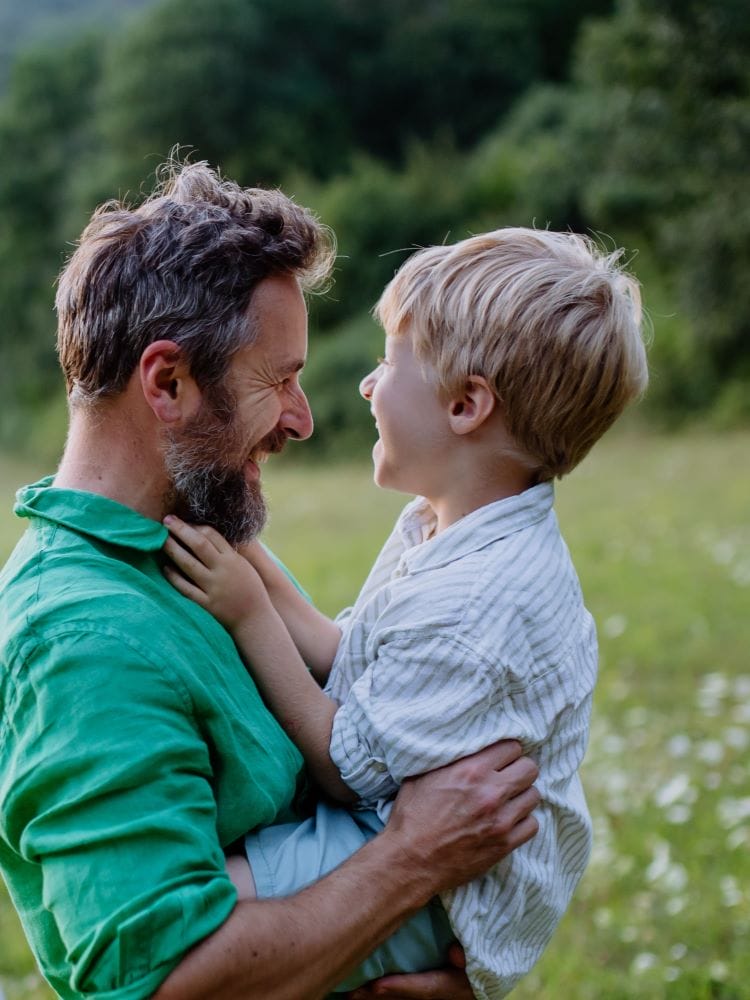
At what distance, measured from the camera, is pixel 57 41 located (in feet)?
146

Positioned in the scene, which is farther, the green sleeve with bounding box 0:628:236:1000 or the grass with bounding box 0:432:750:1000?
the grass with bounding box 0:432:750:1000

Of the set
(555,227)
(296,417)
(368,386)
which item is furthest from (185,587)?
(555,227)

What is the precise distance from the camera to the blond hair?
246 centimetres

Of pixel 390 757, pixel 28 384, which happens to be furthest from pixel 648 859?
pixel 28 384

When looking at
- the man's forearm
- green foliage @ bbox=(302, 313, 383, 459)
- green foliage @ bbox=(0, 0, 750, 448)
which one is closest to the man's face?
the man's forearm

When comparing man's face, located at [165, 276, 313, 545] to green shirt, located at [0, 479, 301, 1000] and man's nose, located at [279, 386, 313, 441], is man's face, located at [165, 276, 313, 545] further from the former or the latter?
green shirt, located at [0, 479, 301, 1000]

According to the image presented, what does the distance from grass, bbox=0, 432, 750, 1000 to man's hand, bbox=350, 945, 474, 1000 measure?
82.3 inches

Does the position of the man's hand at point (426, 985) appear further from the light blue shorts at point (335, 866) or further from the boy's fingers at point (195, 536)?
the boy's fingers at point (195, 536)

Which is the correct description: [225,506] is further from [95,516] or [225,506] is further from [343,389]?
[343,389]

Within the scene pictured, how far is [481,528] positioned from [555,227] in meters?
27.7

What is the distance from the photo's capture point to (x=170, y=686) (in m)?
2.02

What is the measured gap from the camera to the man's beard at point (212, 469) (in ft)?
7.70

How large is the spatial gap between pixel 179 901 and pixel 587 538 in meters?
10.2

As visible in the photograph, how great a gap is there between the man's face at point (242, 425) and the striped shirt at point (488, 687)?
0.34 metres
